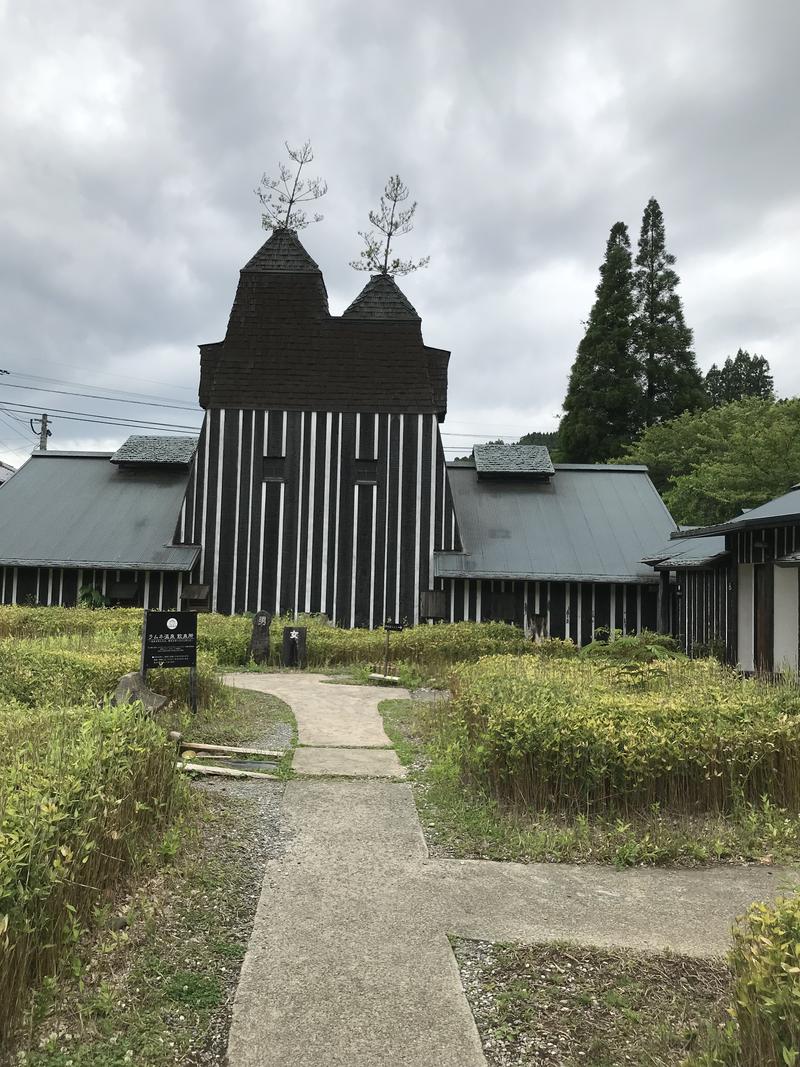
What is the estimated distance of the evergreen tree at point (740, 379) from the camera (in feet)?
181

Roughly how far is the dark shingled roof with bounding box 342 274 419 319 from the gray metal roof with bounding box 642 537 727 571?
9120 mm

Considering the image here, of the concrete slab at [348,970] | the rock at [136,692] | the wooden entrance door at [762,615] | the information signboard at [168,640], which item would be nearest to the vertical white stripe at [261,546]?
the information signboard at [168,640]

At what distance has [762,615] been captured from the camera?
1364 centimetres

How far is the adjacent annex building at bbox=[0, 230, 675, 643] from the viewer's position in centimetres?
2075

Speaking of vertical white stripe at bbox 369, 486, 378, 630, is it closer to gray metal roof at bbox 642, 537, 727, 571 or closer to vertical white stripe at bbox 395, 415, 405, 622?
vertical white stripe at bbox 395, 415, 405, 622

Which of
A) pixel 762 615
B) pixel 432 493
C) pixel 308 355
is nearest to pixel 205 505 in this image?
pixel 308 355

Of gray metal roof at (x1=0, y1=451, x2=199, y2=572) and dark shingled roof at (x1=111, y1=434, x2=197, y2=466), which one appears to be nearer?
gray metal roof at (x1=0, y1=451, x2=199, y2=572)

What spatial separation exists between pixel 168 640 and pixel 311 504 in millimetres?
12099

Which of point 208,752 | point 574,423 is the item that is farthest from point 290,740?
point 574,423

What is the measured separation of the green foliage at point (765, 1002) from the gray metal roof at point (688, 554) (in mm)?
13167

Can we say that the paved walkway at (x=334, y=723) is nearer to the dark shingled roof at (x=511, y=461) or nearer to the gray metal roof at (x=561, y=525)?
the gray metal roof at (x=561, y=525)

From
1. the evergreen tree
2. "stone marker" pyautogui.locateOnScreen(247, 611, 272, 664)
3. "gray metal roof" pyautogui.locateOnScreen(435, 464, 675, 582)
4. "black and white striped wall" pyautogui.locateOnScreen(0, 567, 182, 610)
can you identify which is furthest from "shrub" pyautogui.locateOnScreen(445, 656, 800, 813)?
the evergreen tree

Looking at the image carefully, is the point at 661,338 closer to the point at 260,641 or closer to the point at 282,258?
the point at 282,258

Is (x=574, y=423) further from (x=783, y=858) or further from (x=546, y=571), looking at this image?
(x=783, y=858)
